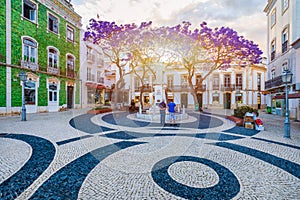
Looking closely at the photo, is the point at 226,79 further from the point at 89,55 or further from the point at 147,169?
the point at 147,169

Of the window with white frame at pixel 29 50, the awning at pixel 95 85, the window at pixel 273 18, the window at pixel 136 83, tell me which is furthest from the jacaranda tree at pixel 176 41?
the window at pixel 136 83

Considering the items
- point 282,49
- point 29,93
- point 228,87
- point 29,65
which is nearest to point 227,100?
point 228,87

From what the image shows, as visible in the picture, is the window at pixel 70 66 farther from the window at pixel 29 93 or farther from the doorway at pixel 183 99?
the doorway at pixel 183 99

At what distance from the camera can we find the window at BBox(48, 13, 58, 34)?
1619cm

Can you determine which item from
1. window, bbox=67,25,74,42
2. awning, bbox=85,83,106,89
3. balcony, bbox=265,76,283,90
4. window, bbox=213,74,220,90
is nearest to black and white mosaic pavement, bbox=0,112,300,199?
balcony, bbox=265,76,283,90

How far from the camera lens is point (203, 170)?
3549 mm

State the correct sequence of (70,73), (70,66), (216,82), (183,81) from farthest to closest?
1. (183,81)
2. (216,82)
3. (70,66)
4. (70,73)

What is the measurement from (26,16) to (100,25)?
6014 mm

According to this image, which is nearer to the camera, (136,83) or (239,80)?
(239,80)

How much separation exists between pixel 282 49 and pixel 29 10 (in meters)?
22.0

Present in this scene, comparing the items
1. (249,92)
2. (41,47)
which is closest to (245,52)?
(249,92)

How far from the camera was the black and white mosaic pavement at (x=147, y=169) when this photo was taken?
8.89 ft

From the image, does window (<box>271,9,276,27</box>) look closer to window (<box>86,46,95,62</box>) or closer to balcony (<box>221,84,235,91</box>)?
balcony (<box>221,84,235,91</box>)

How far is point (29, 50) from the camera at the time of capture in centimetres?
1416
